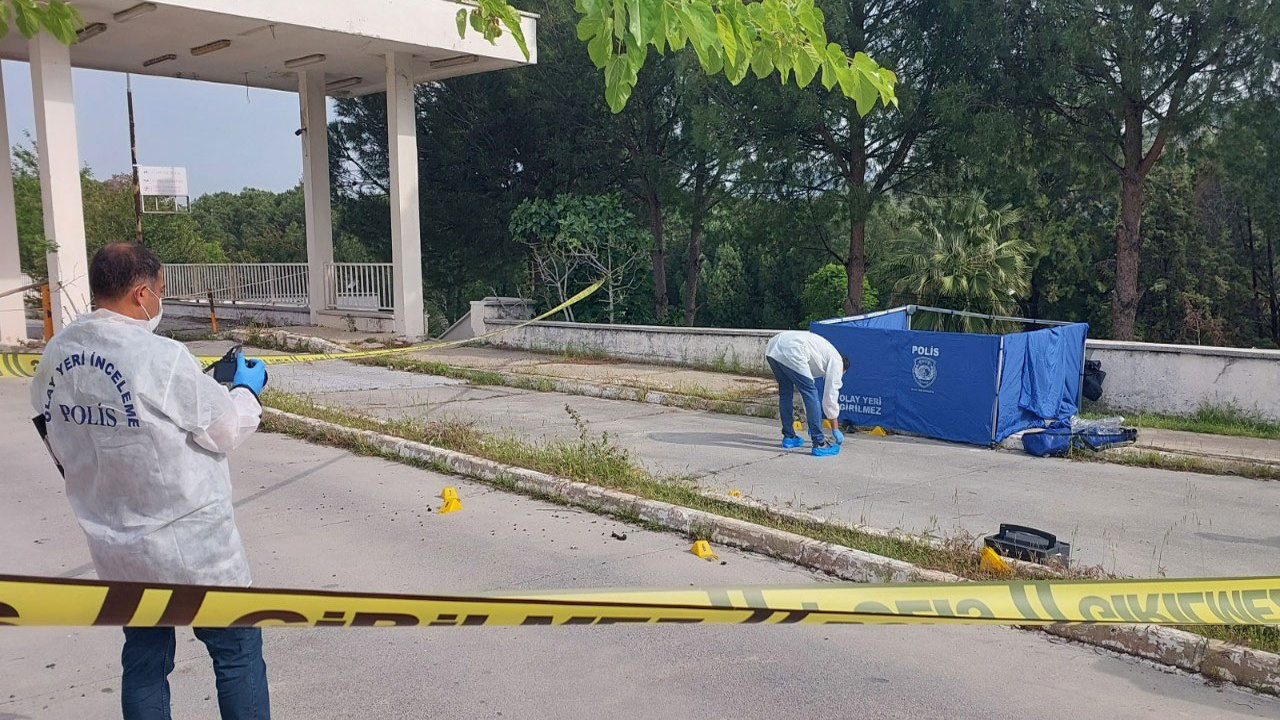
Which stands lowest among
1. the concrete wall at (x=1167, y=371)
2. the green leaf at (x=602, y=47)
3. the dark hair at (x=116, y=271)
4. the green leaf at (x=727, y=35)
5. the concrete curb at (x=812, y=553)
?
the concrete curb at (x=812, y=553)

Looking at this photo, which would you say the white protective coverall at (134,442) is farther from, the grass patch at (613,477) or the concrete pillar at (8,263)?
the concrete pillar at (8,263)

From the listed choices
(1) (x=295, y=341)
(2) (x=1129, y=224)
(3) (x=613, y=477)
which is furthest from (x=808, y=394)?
(2) (x=1129, y=224)

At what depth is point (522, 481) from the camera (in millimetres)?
7680

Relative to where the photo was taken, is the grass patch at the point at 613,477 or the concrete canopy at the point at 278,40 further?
the concrete canopy at the point at 278,40

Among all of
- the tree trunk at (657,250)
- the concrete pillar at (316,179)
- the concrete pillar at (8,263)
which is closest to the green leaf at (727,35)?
the concrete pillar at (8,263)

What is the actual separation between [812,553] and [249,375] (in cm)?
374

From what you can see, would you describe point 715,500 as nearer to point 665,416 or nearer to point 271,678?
point 271,678

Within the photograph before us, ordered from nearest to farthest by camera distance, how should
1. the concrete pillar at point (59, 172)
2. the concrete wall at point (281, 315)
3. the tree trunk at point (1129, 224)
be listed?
the concrete pillar at point (59, 172)
the concrete wall at point (281, 315)
the tree trunk at point (1129, 224)

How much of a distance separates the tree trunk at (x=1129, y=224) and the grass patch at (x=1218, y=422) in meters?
10.7

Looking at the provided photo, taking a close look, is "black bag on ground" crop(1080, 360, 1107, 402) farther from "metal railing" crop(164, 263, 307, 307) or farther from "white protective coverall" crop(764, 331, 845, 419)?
"metal railing" crop(164, 263, 307, 307)

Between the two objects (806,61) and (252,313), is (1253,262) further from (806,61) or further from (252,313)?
(806,61)

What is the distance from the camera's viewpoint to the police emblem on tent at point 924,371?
10.6 meters

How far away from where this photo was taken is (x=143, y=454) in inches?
110

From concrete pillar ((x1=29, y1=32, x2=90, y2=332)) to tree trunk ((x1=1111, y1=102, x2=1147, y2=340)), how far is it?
19915 mm
